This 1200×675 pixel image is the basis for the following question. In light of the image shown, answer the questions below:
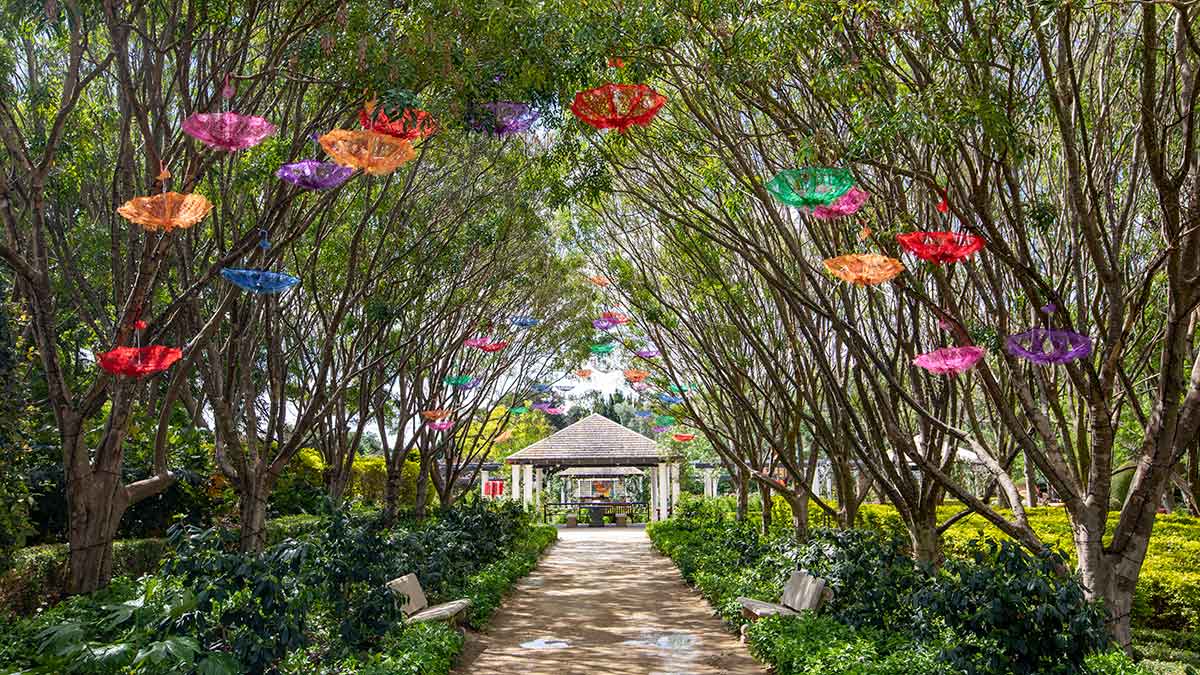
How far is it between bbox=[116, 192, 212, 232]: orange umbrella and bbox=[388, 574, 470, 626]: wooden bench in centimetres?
446

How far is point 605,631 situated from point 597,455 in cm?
1985

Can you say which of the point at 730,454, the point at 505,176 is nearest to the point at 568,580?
the point at 730,454

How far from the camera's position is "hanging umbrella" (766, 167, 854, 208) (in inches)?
231

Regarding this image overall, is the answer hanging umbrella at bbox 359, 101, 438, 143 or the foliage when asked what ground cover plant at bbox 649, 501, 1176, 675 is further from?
hanging umbrella at bbox 359, 101, 438, 143

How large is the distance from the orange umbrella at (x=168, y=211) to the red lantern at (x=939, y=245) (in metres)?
4.19

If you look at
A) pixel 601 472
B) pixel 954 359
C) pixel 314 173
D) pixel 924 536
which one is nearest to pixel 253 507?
pixel 314 173

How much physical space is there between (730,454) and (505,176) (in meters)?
5.51

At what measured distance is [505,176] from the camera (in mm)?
12078

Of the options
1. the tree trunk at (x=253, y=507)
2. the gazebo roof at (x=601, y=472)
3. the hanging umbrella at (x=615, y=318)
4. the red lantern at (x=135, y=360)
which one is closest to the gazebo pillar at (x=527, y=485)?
the gazebo roof at (x=601, y=472)

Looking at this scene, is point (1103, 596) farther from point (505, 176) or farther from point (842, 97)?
point (505, 176)

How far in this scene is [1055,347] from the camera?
581cm

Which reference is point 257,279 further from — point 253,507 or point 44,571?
point 44,571

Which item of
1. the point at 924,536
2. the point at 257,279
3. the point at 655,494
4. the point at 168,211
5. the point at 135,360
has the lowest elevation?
the point at 924,536

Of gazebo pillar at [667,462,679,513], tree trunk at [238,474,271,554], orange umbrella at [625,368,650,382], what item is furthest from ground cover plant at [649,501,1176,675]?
gazebo pillar at [667,462,679,513]
